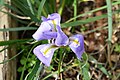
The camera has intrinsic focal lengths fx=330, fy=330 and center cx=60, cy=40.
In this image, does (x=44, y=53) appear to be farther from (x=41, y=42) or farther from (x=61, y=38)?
(x=41, y=42)

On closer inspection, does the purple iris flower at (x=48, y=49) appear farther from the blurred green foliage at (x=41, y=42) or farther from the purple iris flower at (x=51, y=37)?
the blurred green foliage at (x=41, y=42)

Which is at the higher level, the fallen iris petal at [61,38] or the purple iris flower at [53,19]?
the purple iris flower at [53,19]

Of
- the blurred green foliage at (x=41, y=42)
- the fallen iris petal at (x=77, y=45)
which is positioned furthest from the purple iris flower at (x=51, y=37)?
the blurred green foliage at (x=41, y=42)

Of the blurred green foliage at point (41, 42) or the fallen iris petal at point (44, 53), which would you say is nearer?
the fallen iris petal at point (44, 53)

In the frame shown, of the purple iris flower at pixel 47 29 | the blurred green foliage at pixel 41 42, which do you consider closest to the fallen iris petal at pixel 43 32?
the purple iris flower at pixel 47 29

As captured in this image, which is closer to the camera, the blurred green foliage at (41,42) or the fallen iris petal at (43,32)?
the fallen iris petal at (43,32)

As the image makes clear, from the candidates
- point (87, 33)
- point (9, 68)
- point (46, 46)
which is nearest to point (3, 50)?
point (9, 68)

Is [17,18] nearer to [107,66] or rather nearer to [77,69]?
[77,69]

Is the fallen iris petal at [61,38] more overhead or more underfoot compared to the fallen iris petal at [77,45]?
more overhead

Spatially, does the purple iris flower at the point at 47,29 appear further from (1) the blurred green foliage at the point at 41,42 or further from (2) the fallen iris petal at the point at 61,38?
(1) the blurred green foliage at the point at 41,42
